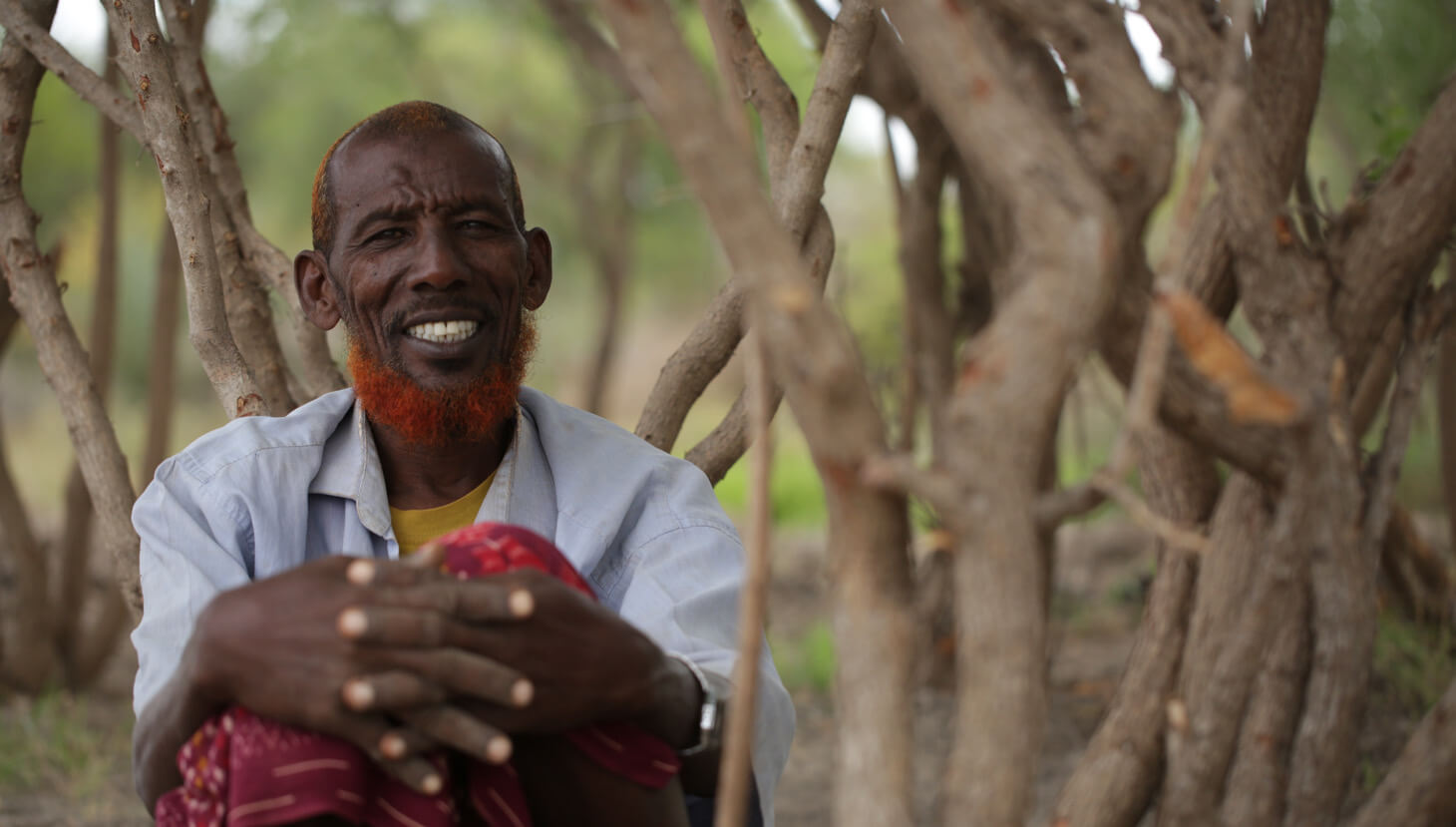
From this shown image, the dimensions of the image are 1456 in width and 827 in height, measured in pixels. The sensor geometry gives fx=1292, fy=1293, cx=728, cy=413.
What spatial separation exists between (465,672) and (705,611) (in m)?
0.58

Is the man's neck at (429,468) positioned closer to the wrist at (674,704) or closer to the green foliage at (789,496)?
the wrist at (674,704)

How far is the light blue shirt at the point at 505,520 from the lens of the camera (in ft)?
6.33

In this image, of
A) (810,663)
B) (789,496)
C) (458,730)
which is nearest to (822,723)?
(810,663)

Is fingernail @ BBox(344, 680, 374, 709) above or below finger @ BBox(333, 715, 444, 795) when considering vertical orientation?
above

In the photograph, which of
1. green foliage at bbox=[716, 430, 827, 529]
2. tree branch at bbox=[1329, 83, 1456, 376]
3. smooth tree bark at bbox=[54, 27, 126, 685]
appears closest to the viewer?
tree branch at bbox=[1329, 83, 1456, 376]

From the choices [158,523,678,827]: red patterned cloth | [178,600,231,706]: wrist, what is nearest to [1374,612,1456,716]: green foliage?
[158,523,678,827]: red patterned cloth

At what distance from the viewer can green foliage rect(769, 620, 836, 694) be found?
4.96 m

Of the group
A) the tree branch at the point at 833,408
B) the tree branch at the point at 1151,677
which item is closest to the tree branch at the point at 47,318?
the tree branch at the point at 833,408

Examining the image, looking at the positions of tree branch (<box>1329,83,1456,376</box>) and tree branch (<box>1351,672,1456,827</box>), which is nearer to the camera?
tree branch (<box>1351,672,1456,827</box>)

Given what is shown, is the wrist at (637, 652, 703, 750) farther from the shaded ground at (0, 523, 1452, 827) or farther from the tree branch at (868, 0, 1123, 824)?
the shaded ground at (0, 523, 1452, 827)

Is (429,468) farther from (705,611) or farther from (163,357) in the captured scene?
(163,357)

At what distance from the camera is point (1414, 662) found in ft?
12.2

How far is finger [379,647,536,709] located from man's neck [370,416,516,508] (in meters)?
0.83

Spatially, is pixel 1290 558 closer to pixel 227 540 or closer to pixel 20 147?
pixel 227 540
